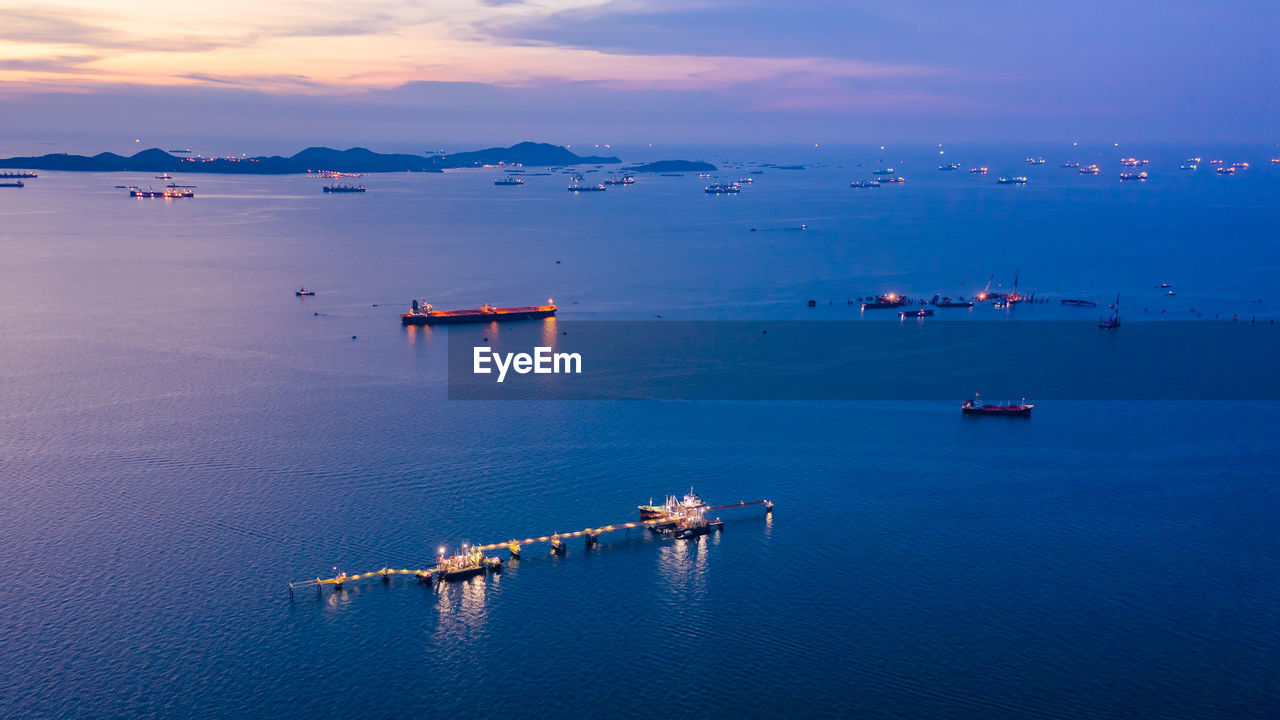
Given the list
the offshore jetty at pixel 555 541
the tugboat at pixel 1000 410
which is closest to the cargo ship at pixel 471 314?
the tugboat at pixel 1000 410

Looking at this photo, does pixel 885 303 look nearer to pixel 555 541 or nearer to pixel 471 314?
pixel 471 314

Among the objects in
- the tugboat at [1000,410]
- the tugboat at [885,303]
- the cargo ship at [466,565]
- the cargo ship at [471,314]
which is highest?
the tugboat at [885,303]

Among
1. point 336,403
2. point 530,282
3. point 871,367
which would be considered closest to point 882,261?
point 530,282

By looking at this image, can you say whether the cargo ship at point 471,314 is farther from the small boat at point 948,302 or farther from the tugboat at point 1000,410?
the tugboat at point 1000,410

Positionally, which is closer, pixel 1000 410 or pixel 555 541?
pixel 555 541

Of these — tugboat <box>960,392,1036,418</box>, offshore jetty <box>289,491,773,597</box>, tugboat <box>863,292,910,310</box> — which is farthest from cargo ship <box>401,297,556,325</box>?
offshore jetty <box>289,491,773,597</box>

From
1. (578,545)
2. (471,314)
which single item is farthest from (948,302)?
(578,545)
